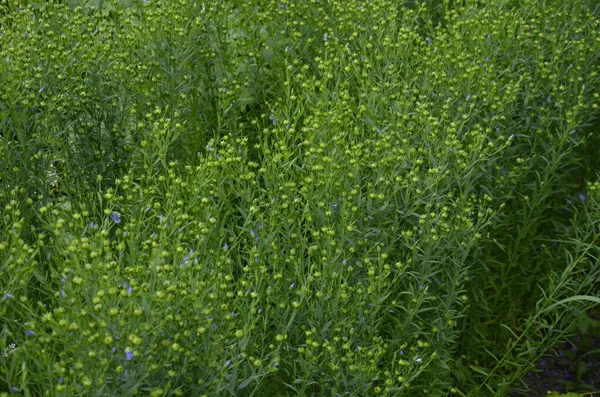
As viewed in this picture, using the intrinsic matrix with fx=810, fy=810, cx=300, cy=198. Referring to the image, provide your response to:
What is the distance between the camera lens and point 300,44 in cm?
488

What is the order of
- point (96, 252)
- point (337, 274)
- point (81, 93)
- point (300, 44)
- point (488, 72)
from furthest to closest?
point (300, 44) < point (488, 72) < point (81, 93) < point (337, 274) < point (96, 252)

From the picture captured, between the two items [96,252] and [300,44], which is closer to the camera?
[96,252]

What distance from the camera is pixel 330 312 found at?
313 cm

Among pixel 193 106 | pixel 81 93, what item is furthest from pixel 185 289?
pixel 193 106

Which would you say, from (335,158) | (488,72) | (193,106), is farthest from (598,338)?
(193,106)

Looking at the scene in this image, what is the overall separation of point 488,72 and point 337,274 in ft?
5.70

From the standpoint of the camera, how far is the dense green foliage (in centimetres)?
277

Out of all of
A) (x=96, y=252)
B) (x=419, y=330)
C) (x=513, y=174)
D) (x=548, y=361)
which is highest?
(x=96, y=252)

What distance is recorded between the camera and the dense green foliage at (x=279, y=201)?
2.77 m

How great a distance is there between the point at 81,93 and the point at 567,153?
2.50 m

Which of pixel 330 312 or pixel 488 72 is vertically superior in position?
pixel 488 72

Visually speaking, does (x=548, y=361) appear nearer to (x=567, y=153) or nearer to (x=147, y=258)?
(x=567, y=153)

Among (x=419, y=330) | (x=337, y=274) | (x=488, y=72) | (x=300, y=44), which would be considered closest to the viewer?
(x=337, y=274)

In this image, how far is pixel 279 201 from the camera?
3562mm
